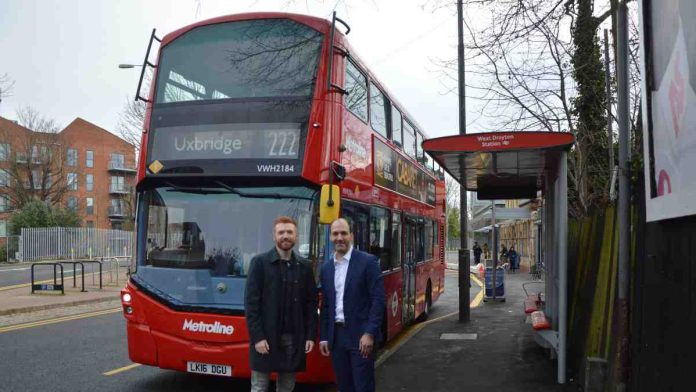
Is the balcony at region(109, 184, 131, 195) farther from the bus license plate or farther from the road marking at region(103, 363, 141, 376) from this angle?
the bus license plate

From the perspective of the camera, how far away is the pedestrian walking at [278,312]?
15.9ft

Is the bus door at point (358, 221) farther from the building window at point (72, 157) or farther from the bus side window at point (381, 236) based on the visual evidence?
the building window at point (72, 157)

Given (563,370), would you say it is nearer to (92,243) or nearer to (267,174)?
(267,174)

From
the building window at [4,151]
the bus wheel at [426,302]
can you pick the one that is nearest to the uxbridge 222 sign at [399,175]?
the bus wheel at [426,302]

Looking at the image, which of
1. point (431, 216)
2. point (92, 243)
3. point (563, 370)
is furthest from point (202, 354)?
point (92, 243)

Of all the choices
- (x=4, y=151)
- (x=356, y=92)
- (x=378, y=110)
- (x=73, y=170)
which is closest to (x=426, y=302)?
(x=378, y=110)

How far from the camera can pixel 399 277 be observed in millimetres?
10031

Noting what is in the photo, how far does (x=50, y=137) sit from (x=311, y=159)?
5133 cm

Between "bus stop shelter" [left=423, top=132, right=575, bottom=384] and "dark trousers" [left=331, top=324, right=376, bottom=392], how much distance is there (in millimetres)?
2622

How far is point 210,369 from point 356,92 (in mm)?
3888

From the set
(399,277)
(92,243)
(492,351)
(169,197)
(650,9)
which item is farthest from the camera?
(92,243)

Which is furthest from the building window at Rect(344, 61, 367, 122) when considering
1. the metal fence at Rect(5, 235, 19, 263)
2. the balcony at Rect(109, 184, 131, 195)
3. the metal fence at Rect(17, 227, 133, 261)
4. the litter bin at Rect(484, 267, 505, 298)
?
the balcony at Rect(109, 184, 131, 195)

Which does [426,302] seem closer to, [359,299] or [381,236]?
[381,236]

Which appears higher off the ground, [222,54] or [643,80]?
[222,54]
